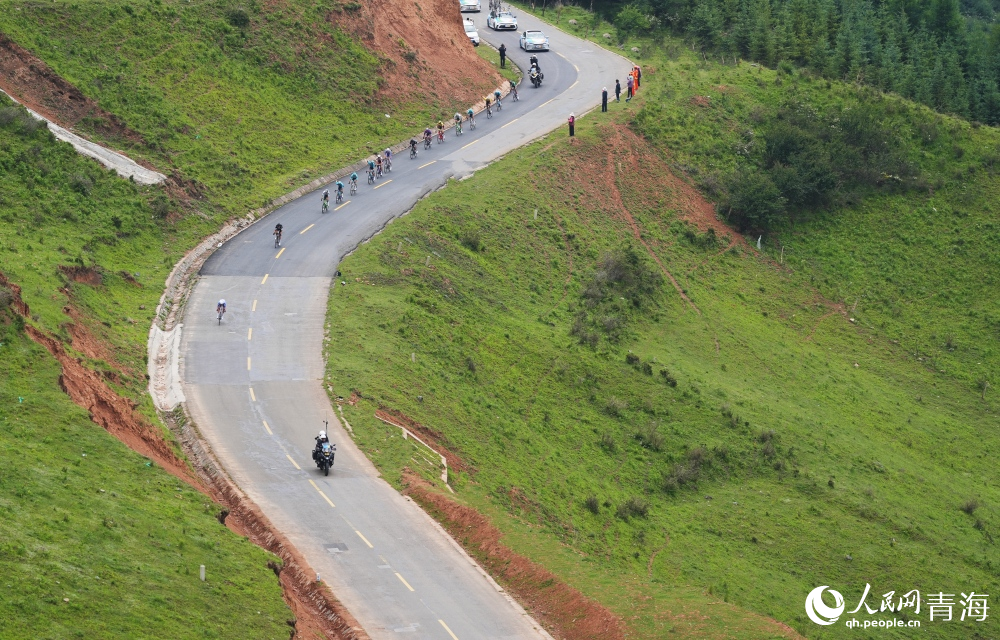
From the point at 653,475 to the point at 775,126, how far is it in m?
34.8

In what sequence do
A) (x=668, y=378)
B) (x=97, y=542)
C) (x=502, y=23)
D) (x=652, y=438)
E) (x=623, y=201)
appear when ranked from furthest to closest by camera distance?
(x=502, y=23) → (x=623, y=201) → (x=668, y=378) → (x=652, y=438) → (x=97, y=542)

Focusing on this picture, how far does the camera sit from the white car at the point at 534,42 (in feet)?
278

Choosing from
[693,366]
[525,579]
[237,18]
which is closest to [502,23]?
[237,18]

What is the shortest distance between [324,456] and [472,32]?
58.9 meters

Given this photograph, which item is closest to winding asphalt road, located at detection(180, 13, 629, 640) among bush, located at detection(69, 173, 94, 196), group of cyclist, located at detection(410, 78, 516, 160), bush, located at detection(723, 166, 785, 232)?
group of cyclist, located at detection(410, 78, 516, 160)

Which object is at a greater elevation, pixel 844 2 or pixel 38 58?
pixel 38 58

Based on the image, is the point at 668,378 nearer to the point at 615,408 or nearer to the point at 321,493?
the point at 615,408

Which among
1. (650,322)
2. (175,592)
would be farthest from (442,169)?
(175,592)

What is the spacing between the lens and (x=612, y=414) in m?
46.2

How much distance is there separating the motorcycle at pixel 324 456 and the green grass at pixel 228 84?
23.7 meters

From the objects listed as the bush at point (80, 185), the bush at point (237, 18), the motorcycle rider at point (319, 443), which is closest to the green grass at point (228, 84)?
the bush at point (237, 18)

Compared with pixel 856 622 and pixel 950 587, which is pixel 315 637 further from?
pixel 950 587

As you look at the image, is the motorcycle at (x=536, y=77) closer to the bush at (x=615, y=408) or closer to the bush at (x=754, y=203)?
the bush at (x=754, y=203)

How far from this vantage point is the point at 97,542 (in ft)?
82.5
